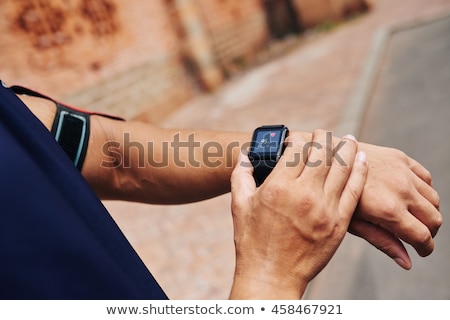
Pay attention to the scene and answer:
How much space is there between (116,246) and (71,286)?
0.15 m

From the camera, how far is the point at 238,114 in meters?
7.43

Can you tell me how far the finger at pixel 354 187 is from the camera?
0.95 metres

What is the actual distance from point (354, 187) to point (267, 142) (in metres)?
0.28

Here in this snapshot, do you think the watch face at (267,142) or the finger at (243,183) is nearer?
the finger at (243,183)

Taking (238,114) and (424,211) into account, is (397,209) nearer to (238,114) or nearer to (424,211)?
(424,211)

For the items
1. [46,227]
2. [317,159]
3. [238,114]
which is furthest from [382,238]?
[238,114]

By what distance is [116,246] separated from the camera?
946mm

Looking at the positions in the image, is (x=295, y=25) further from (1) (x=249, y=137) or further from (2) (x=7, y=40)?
(1) (x=249, y=137)

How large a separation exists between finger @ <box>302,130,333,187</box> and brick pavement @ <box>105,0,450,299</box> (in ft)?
7.04

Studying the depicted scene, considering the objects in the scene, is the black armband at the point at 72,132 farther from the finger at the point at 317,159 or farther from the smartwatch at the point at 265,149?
the finger at the point at 317,159

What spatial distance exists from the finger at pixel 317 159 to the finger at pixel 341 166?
0.02 m
